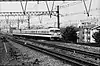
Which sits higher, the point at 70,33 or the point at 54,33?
the point at 54,33

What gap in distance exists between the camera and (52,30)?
32.7m

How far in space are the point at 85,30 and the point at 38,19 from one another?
117ft

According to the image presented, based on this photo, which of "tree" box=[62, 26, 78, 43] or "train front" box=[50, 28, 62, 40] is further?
"tree" box=[62, 26, 78, 43]

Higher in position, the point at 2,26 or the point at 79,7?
the point at 79,7

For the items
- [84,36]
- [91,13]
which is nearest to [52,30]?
[84,36]

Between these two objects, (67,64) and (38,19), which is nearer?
(67,64)

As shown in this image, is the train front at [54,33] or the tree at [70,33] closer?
the train front at [54,33]

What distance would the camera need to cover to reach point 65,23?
185 feet

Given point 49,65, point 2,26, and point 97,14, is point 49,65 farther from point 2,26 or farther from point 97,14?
point 2,26

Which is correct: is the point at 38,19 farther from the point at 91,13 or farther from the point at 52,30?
the point at 52,30

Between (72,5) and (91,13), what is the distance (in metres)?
9.52

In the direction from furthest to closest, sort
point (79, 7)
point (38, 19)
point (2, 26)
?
1. point (2, 26)
2. point (38, 19)
3. point (79, 7)

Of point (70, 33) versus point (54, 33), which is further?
point (70, 33)

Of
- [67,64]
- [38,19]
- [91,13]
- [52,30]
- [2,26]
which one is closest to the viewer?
[67,64]
